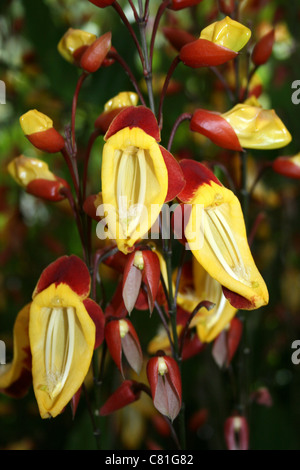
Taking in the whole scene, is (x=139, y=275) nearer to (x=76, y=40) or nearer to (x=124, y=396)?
(x=124, y=396)

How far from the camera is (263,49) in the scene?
53 cm

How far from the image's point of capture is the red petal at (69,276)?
393 millimetres

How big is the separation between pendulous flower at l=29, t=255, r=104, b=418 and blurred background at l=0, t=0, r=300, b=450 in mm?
214

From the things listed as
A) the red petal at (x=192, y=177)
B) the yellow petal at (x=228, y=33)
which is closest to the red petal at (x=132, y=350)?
the red petal at (x=192, y=177)

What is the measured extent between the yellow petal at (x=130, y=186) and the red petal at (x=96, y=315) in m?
0.06

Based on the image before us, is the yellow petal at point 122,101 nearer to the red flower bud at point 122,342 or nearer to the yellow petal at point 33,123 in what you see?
the yellow petal at point 33,123

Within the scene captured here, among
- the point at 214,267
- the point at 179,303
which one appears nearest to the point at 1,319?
the point at 179,303

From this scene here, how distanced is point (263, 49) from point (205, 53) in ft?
0.49

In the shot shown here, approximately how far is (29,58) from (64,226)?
11.6 inches

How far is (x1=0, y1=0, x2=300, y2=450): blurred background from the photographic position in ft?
2.27

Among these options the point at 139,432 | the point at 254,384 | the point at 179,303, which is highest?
the point at 179,303

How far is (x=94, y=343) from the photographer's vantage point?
Answer: 1.25ft

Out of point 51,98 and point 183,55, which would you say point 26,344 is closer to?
point 183,55

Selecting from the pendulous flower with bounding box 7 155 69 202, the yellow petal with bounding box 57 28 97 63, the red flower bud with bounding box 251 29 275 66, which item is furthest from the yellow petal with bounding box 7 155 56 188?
the red flower bud with bounding box 251 29 275 66
